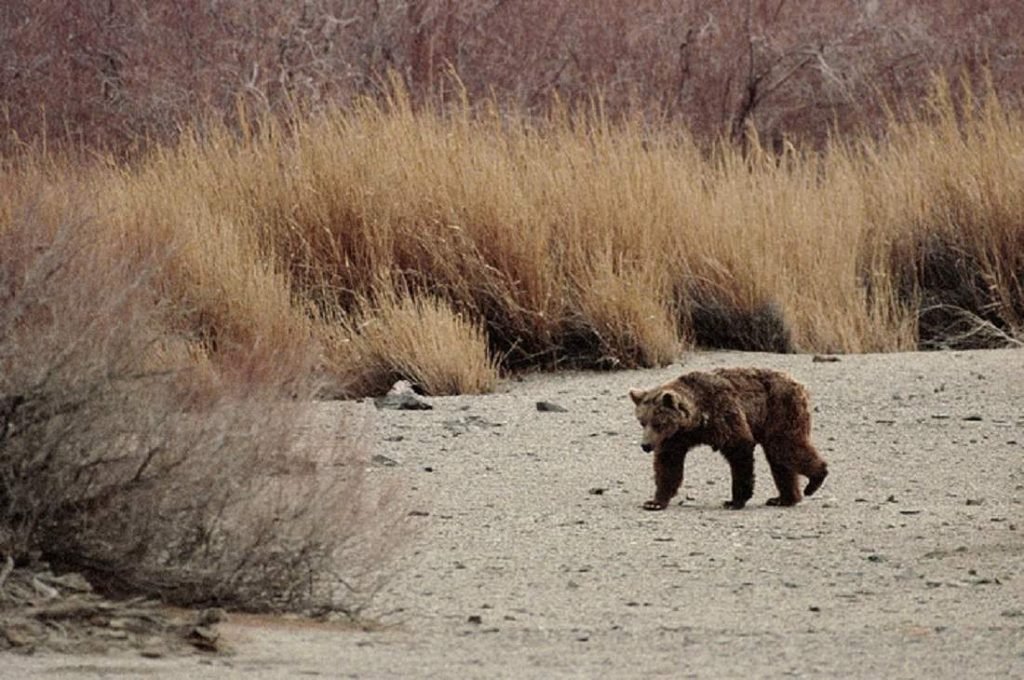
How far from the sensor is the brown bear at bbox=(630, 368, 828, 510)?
28.8ft

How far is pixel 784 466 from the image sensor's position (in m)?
8.98

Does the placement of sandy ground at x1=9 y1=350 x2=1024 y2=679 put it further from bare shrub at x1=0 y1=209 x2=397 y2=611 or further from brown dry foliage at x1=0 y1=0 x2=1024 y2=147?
brown dry foliage at x1=0 y1=0 x2=1024 y2=147

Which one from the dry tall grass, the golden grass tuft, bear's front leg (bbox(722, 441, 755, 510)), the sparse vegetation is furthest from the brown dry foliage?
bear's front leg (bbox(722, 441, 755, 510))

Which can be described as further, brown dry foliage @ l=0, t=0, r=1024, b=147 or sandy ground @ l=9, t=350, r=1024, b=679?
brown dry foliage @ l=0, t=0, r=1024, b=147

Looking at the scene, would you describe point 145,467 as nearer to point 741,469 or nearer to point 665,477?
point 665,477

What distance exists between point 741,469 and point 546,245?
510 centimetres

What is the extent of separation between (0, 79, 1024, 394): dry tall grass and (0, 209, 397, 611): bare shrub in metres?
5.93

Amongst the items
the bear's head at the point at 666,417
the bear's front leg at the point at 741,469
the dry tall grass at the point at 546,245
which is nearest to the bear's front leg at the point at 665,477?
the bear's head at the point at 666,417

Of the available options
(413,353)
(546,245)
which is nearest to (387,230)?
(546,245)

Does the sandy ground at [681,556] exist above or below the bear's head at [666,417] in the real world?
below

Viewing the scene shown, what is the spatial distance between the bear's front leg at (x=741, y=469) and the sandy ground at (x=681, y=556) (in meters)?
0.10

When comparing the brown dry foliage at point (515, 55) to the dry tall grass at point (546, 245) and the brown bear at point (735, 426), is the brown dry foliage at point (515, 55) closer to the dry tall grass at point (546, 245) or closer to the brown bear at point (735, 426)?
the dry tall grass at point (546, 245)

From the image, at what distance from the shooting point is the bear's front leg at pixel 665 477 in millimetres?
8844

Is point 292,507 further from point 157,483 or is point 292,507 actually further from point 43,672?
point 43,672
